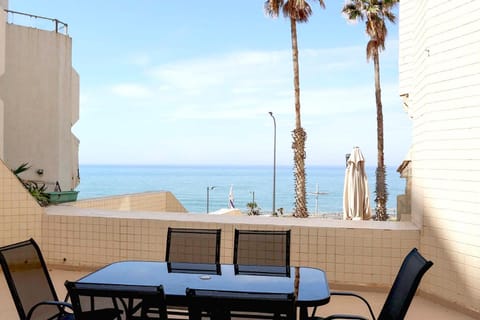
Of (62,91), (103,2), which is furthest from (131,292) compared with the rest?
(103,2)

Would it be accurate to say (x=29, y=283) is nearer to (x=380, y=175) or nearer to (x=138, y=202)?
(x=138, y=202)

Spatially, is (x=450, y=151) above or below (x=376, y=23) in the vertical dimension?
below

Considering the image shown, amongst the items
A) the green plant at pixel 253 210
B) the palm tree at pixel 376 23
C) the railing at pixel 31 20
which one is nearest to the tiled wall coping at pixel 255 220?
the railing at pixel 31 20

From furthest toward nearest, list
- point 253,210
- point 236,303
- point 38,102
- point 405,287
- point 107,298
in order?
point 253,210 < point 38,102 < point 405,287 < point 107,298 < point 236,303

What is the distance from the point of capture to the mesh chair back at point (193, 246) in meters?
3.47

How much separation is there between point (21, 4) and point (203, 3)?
24251 mm

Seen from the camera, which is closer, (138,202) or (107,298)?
(107,298)

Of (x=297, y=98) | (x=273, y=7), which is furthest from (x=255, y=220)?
(x=273, y=7)

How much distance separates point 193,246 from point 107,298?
141 centimetres

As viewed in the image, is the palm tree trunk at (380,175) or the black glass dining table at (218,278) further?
the palm tree trunk at (380,175)

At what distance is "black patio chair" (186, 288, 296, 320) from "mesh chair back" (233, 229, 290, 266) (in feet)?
5.07

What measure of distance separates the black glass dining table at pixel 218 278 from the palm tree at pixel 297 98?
1247 centimetres

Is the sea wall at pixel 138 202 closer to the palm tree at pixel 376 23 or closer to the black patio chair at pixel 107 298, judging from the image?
the black patio chair at pixel 107 298

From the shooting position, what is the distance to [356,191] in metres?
10.6
